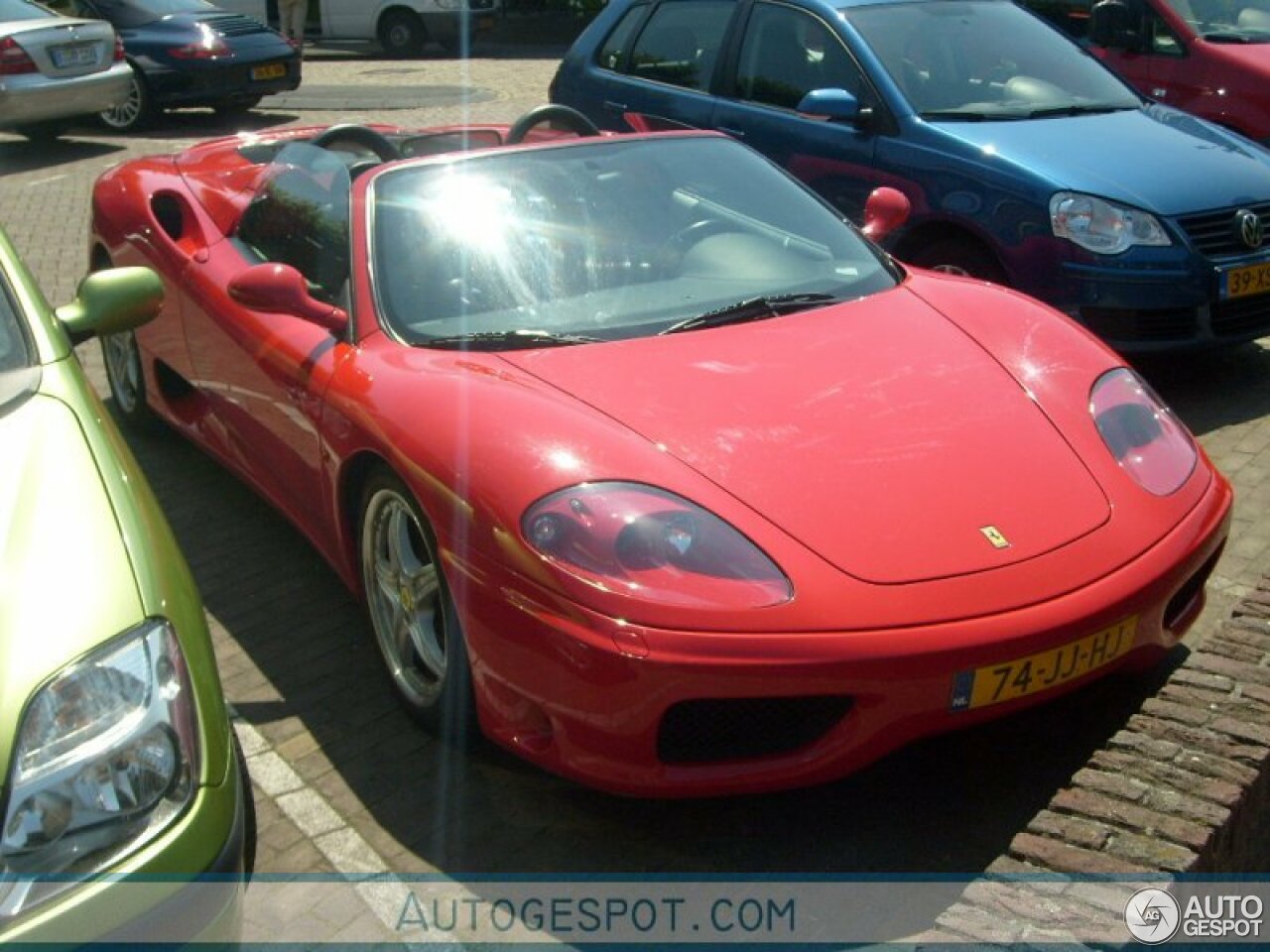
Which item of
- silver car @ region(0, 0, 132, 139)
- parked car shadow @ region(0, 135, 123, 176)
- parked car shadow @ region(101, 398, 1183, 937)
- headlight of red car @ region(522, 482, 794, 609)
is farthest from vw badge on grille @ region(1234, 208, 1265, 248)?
silver car @ region(0, 0, 132, 139)

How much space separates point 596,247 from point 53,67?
10373mm

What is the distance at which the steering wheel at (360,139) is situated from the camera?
541 centimetres

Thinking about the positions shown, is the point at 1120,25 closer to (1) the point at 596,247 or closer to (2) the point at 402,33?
(1) the point at 596,247

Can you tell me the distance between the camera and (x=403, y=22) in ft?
72.5

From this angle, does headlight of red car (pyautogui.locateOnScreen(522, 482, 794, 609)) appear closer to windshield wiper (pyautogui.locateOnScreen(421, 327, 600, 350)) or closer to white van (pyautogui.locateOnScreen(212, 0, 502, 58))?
windshield wiper (pyautogui.locateOnScreen(421, 327, 600, 350))

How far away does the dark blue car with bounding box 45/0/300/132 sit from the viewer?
14523 mm

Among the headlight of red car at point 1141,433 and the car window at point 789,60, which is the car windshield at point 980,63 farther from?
the headlight of red car at point 1141,433

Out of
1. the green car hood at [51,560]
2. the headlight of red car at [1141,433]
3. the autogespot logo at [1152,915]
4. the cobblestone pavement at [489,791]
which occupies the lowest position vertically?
the cobblestone pavement at [489,791]

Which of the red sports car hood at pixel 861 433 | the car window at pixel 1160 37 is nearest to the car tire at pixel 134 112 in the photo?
the car window at pixel 1160 37

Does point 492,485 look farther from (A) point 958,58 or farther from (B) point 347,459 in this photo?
(A) point 958,58

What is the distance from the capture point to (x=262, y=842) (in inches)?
137

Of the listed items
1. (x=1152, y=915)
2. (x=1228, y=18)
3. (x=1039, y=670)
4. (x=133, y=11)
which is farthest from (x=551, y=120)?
(x=133, y=11)

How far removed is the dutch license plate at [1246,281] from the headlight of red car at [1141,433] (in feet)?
7.56

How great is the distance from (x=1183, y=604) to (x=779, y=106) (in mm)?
4191
